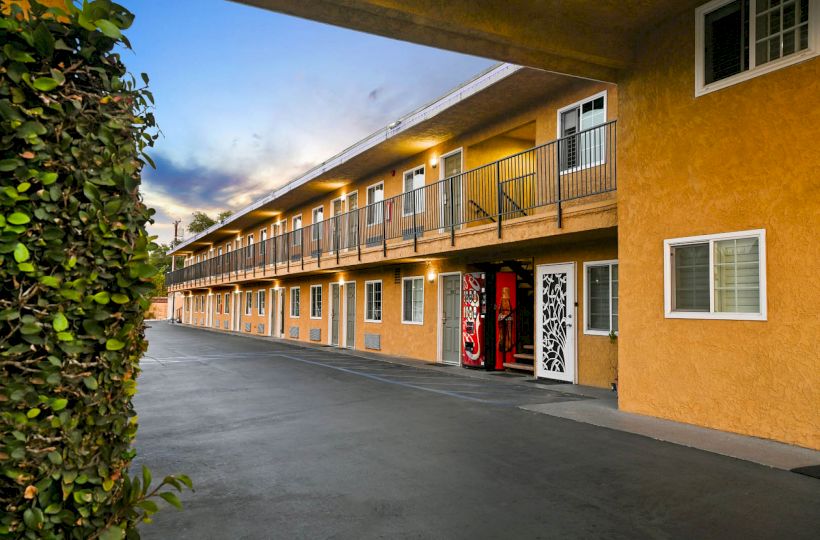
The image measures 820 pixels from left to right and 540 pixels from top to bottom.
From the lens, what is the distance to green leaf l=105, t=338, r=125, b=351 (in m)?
2.07

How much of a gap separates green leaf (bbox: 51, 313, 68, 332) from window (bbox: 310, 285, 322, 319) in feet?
73.9

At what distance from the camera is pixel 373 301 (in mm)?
20016

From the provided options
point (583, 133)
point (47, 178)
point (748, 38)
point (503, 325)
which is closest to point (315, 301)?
point (503, 325)

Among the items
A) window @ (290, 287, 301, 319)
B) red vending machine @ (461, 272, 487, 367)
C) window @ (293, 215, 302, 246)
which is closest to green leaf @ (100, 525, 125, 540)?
red vending machine @ (461, 272, 487, 367)

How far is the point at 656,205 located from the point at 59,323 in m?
7.85

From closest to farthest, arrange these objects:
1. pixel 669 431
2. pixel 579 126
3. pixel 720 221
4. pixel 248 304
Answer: pixel 669 431, pixel 720 221, pixel 579 126, pixel 248 304

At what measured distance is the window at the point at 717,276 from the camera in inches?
274

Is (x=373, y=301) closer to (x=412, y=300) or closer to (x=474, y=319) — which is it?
(x=412, y=300)

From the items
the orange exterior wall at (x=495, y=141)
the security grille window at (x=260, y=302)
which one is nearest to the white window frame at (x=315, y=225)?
the orange exterior wall at (x=495, y=141)

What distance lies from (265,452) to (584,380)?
287 inches

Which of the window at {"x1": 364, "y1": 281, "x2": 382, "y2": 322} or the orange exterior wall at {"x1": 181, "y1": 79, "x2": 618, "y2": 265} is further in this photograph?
the window at {"x1": 364, "y1": 281, "x2": 382, "y2": 322}

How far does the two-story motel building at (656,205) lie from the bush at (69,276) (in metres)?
4.62

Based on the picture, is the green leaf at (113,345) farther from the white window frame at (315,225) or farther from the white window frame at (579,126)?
the white window frame at (315,225)

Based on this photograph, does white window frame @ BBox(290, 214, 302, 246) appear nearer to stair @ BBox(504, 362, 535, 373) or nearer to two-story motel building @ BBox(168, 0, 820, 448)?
two-story motel building @ BBox(168, 0, 820, 448)
